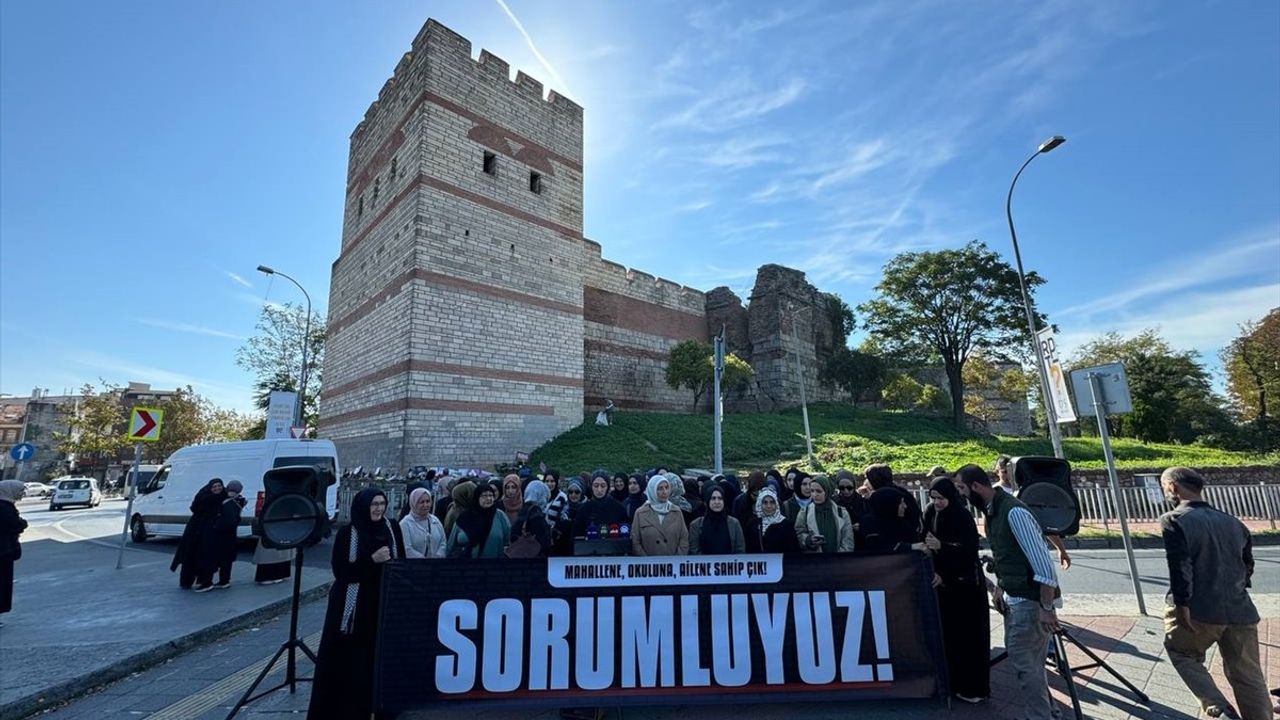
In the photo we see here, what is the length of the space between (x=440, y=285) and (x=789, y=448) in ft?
45.8

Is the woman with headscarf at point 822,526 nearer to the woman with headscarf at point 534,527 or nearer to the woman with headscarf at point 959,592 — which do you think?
the woman with headscarf at point 959,592

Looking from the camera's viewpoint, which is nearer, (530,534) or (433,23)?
(530,534)

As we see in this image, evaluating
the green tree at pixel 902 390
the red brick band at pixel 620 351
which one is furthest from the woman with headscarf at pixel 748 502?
the green tree at pixel 902 390

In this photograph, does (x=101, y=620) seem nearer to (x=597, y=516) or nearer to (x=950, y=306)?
(x=597, y=516)

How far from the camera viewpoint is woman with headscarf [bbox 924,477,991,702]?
3.71 m

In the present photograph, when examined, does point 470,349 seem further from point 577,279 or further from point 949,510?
point 949,510

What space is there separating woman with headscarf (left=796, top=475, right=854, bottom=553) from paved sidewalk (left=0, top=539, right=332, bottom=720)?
5888 millimetres

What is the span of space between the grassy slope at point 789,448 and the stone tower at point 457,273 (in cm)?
224

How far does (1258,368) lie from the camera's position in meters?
26.7

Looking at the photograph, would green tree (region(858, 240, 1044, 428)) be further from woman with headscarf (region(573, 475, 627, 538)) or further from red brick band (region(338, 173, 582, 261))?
woman with headscarf (region(573, 475, 627, 538))

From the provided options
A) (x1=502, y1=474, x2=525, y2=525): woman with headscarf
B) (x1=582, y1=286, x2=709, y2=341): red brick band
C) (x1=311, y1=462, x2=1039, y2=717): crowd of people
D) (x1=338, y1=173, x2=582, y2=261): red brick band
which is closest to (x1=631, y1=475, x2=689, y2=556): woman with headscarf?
(x1=311, y1=462, x2=1039, y2=717): crowd of people

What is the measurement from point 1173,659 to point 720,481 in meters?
4.37

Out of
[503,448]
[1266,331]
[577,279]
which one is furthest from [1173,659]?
[1266,331]

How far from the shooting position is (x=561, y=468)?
54.8ft
